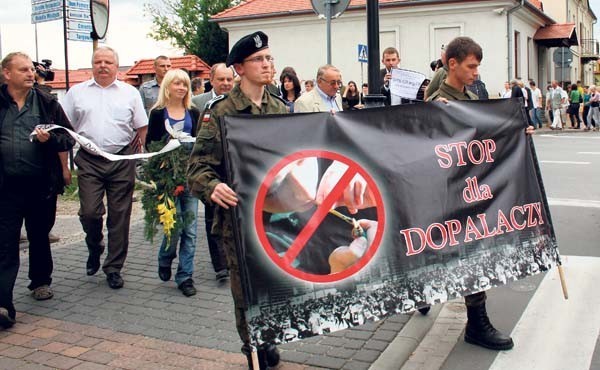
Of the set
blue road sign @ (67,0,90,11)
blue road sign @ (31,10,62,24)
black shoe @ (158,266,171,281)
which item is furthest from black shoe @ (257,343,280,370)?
blue road sign @ (31,10,62,24)

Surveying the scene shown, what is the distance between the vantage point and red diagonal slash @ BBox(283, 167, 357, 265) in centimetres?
347

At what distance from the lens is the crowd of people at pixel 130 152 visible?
3.69m

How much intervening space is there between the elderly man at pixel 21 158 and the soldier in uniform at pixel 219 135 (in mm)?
1963

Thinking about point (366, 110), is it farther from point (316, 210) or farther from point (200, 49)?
point (200, 49)

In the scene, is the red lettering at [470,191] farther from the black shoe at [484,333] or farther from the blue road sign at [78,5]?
the blue road sign at [78,5]

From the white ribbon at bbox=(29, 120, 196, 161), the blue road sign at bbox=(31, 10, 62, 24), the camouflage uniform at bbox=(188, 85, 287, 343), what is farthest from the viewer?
the blue road sign at bbox=(31, 10, 62, 24)

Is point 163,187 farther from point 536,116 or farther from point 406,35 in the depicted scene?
point 406,35

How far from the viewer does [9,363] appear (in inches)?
167

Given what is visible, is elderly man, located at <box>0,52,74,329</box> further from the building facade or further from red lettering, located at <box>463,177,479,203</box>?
the building facade

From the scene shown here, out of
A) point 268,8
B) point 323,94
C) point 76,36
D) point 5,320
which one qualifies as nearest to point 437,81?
point 323,94

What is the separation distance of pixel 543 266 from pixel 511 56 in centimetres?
2502

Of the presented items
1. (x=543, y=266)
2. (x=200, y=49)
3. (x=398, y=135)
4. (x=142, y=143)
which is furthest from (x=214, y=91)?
(x=200, y=49)

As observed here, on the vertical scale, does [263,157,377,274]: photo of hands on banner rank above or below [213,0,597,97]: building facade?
below

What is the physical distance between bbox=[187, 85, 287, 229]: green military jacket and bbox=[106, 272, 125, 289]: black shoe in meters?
2.56
